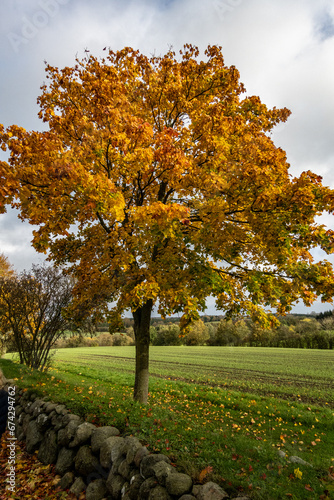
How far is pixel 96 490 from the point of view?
462 cm

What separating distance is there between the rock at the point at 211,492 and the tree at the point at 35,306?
13651 mm

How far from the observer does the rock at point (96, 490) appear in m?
4.54

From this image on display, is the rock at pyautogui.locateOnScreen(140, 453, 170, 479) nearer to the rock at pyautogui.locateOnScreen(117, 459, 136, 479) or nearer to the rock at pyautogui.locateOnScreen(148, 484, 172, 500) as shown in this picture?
the rock at pyautogui.locateOnScreen(148, 484, 172, 500)

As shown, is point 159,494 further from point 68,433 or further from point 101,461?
point 68,433

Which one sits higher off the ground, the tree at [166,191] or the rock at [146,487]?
the tree at [166,191]

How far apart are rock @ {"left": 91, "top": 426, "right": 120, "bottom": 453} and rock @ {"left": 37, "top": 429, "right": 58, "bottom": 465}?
55.8 inches

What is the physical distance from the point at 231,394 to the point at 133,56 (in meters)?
16.5

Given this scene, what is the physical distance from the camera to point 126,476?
432 centimetres

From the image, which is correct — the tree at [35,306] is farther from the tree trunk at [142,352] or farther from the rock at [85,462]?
the rock at [85,462]

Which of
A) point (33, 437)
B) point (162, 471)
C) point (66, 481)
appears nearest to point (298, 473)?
point (162, 471)

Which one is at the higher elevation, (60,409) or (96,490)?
(60,409)

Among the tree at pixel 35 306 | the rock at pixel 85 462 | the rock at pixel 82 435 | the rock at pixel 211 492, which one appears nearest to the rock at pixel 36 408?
the rock at pixel 82 435

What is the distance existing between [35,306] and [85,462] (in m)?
12.5

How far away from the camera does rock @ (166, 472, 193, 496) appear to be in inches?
141
